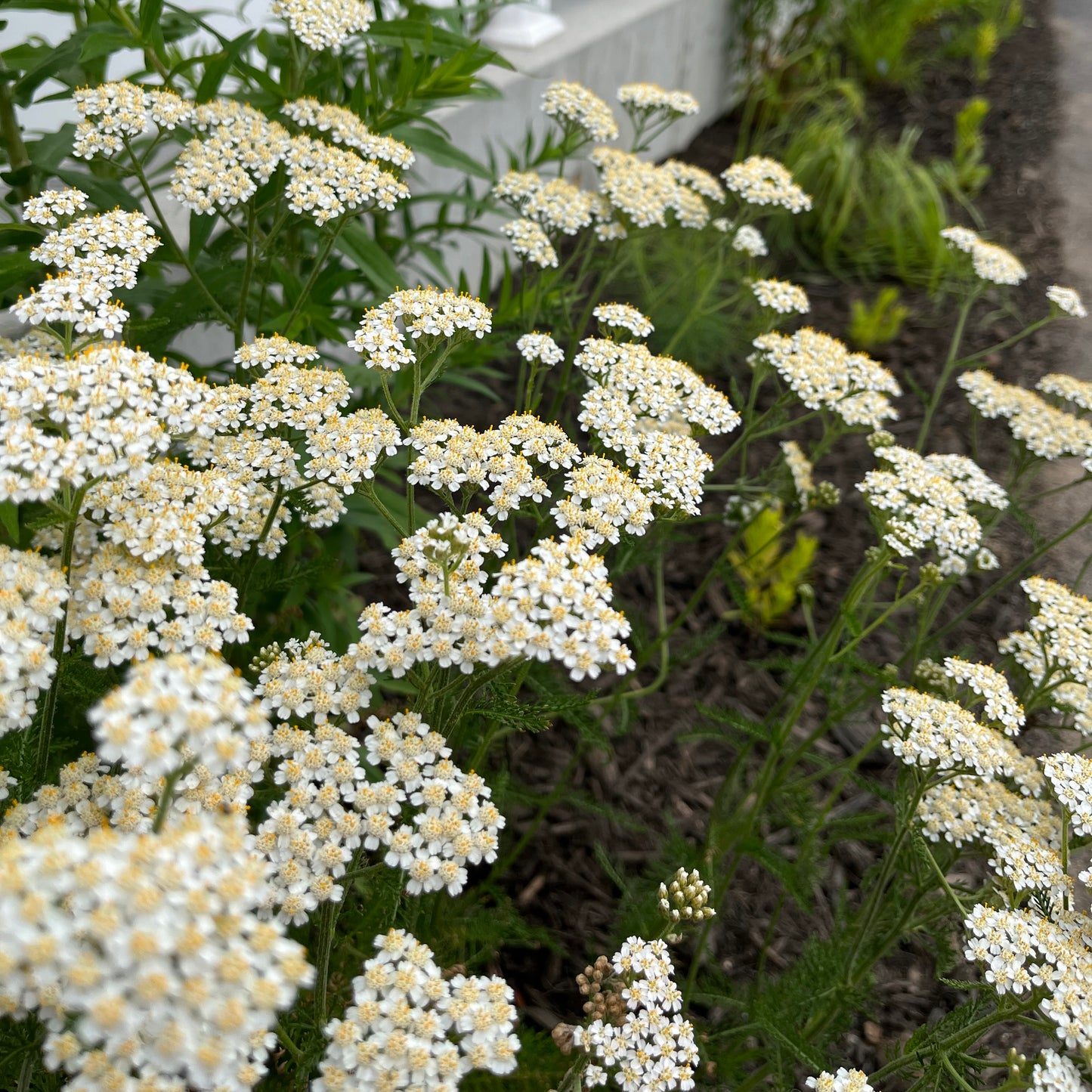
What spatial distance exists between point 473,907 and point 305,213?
6.49 ft

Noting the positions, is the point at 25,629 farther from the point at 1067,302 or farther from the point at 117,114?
the point at 1067,302

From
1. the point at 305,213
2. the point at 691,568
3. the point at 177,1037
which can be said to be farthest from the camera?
the point at 691,568

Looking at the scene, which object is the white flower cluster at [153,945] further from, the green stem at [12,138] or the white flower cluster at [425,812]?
the green stem at [12,138]

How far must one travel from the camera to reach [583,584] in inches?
68.2

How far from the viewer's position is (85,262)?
1950 mm

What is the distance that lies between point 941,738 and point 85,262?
209cm

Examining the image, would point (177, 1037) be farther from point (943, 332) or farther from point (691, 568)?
point (943, 332)

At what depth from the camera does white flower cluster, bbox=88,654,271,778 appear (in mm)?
1226

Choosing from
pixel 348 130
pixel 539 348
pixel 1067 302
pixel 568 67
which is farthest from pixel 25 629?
pixel 568 67

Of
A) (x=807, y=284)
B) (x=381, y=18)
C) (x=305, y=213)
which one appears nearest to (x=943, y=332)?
(x=807, y=284)

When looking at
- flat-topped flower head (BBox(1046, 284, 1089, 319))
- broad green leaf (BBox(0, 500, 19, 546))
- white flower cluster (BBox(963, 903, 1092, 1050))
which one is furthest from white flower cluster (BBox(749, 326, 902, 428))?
broad green leaf (BBox(0, 500, 19, 546))

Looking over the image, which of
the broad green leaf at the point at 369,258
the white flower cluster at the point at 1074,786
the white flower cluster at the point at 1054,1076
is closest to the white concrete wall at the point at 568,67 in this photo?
the broad green leaf at the point at 369,258

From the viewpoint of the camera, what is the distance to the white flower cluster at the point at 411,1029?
1.39m

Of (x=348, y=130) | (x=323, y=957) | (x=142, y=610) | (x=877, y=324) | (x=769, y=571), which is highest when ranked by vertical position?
(x=348, y=130)
